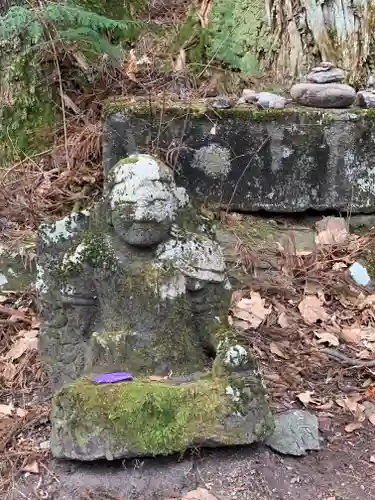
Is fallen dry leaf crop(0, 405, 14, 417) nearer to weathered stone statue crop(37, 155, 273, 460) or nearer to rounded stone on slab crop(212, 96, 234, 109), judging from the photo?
weathered stone statue crop(37, 155, 273, 460)

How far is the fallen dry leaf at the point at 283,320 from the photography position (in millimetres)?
4379

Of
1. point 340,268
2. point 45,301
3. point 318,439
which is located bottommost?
point 340,268

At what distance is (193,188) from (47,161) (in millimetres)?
1126

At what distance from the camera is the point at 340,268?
4898 millimetres

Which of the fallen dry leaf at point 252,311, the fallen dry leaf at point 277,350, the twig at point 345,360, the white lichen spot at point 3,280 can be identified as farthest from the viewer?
the white lichen spot at point 3,280

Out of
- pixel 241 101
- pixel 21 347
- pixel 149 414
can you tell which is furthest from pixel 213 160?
pixel 149 414

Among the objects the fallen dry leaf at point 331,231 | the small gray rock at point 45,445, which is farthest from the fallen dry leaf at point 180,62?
the small gray rock at point 45,445

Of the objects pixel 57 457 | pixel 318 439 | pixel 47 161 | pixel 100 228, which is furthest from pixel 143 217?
pixel 47 161

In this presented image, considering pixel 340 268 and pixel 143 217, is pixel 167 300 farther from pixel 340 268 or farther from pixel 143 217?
pixel 340 268

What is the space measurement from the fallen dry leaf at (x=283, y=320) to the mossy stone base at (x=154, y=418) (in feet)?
4.45

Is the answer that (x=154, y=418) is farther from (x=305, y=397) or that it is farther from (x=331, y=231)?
(x=331, y=231)

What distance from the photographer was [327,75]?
17.2 ft

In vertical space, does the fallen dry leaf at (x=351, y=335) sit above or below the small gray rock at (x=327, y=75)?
below

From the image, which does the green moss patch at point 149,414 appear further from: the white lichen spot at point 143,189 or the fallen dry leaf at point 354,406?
the fallen dry leaf at point 354,406
